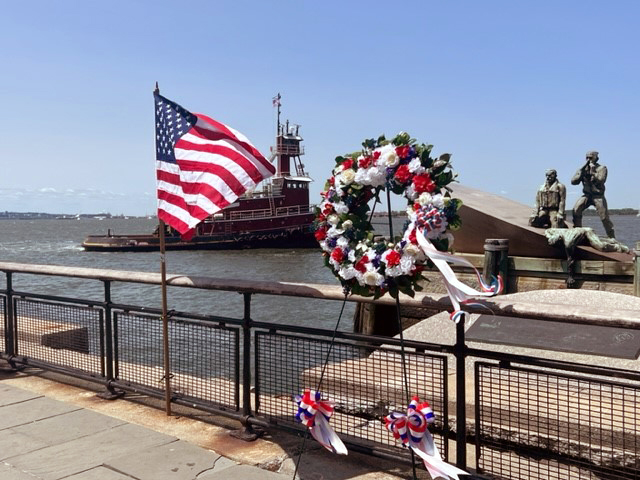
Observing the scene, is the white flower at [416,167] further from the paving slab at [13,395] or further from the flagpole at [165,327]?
the paving slab at [13,395]

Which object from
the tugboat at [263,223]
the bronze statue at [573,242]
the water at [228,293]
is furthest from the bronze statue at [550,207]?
the tugboat at [263,223]

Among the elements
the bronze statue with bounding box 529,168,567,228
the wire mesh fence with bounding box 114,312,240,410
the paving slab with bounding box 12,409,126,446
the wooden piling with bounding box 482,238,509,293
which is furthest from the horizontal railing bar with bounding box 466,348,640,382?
the bronze statue with bounding box 529,168,567,228

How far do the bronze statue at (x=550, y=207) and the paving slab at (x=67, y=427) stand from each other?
10.9m

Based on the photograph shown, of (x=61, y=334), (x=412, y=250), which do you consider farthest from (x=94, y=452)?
(x=61, y=334)

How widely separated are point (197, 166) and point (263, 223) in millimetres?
56133

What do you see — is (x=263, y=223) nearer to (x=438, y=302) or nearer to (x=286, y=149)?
(x=286, y=149)

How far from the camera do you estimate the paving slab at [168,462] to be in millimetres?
3512

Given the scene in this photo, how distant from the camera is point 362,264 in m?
3.04

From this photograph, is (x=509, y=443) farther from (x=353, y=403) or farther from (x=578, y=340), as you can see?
(x=578, y=340)

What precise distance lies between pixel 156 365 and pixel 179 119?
2.22 m

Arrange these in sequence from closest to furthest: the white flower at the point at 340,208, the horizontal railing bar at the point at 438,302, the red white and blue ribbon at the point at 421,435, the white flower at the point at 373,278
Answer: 1. the horizontal railing bar at the point at 438,302
2. the red white and blue ribbon at the point at 421,435
3. the white flower at the point at 373,278
4. the white flower at the point at 340,208

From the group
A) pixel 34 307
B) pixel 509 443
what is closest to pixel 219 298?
pixel 34 307

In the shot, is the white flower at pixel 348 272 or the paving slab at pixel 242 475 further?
the paving slab at pixel 242 475

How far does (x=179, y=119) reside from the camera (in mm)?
4438
